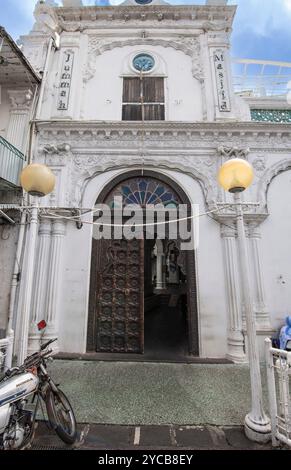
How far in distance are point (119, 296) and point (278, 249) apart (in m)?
4.12

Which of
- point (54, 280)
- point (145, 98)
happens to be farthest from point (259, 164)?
point (54, 280)

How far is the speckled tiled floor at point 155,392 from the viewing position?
2.87 meters

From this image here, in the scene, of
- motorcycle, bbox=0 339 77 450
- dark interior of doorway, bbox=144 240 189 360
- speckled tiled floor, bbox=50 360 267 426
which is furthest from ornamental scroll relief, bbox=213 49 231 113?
motorcycle, bbox=0 339 77 450

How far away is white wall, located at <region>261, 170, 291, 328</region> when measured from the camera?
5316mm

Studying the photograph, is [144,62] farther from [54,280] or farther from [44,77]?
[54,280]

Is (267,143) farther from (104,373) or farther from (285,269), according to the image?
(104,373)

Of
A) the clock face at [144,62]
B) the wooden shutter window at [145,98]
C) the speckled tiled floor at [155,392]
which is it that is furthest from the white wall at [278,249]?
the clock face at [144,62]

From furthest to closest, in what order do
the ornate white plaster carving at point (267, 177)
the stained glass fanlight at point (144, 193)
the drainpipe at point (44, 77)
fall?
1. the drainpipe at point (44, 77)
2. the stained glass fanlight at point (144, 193)
3. the ornate white plaster carving at point (267, 177)

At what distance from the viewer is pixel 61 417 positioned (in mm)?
2455

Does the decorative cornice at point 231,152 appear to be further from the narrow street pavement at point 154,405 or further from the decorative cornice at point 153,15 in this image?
the narrow street pavement at point 154,405

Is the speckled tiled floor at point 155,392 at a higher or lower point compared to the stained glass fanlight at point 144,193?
lower

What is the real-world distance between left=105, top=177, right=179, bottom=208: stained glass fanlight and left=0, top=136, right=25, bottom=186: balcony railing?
7.87ft

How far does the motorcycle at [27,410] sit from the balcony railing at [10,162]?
14.8 ft

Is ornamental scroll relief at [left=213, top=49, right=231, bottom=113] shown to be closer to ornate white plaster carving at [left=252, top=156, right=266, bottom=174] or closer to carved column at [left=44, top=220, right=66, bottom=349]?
ornate white plaster carving at [left=252, top=156, right=266, bottom=174]
